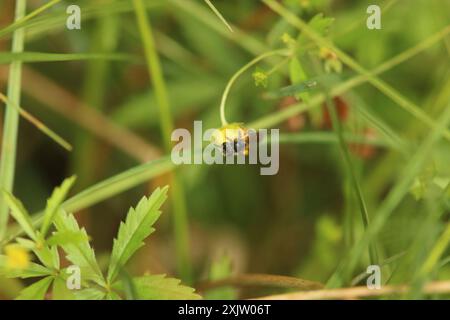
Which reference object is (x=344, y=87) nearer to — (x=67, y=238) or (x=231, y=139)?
(x=231, y=139)

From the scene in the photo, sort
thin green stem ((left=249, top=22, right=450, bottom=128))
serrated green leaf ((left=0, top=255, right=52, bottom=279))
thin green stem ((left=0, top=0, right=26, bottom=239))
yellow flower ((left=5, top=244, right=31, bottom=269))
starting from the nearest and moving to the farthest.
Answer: yellow flower ((left=5, top=244, right=31, bottom=269)), serrated green leaf ((left=0, top=255, right=52, bottom=279)), thin green stem ((left=0, top=0, right=26, bottom=239)), thin green stem ((left=249, top=22, right=450, bottom=128))

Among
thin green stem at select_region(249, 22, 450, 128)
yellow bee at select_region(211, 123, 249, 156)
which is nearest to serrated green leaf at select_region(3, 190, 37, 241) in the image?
yellow bee at select_region(211, 123, 249, 156)

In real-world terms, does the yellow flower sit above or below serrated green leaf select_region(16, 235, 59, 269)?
below

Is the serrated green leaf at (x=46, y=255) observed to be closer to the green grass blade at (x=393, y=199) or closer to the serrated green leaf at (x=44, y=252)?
the serrated green leaf at (x=44, y=252)

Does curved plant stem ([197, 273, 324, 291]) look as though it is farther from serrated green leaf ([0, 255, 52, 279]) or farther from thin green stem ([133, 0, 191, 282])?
serrated green leaf ([0, 255, 52, 279])

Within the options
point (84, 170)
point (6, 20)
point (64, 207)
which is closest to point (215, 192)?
point (84, 170)
